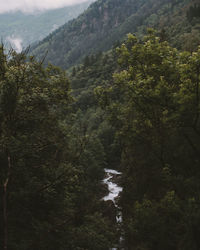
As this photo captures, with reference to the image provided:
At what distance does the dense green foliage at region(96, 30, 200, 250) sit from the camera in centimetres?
1061

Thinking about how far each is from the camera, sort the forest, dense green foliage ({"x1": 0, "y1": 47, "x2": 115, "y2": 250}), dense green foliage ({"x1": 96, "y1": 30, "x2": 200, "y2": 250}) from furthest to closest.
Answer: dense green foliage ({"x1": 96, "y1": 30, "x2": 200, "y2": 250})
the forest
dense green foliage ({"x1": 0, "y1": 47, "x2": 115, "y2": 250})

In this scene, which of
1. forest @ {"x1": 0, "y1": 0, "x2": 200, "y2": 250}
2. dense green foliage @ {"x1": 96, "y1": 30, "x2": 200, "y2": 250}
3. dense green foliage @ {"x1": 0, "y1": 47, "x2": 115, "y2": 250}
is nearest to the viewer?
dense green foliage @ {"x1": 0, "y1": 47, "x2": 115, "y2": 250}

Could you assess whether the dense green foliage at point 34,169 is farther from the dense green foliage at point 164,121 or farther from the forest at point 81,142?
the dense green foliage at point 164,121

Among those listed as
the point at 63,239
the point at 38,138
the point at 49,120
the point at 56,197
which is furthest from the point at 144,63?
the point at 63,239

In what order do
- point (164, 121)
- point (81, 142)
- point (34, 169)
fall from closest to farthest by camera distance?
point (34, 169)
point (81, 142)
point (164, 121)

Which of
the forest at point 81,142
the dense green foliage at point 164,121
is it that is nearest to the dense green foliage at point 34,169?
the forest at point 81,142

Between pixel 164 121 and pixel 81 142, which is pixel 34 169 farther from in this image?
pixel 164 121

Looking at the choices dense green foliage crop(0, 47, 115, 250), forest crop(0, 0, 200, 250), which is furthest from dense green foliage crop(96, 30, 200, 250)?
dense green foliage crop(0, 47, 115, 250)

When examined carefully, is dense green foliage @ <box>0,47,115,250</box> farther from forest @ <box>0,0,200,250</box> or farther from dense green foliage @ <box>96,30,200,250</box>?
dense green foliage @ <box>96,30,200,250</box>

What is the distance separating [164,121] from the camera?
11820 mm

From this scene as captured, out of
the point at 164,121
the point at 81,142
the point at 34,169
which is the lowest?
the point at 34,169

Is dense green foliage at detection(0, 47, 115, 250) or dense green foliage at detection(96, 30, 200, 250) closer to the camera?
dense green foliage at detection(0, 47, 115, 250)

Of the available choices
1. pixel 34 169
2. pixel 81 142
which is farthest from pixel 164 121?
pixel 34 169

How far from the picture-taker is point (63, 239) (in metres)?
10.2
